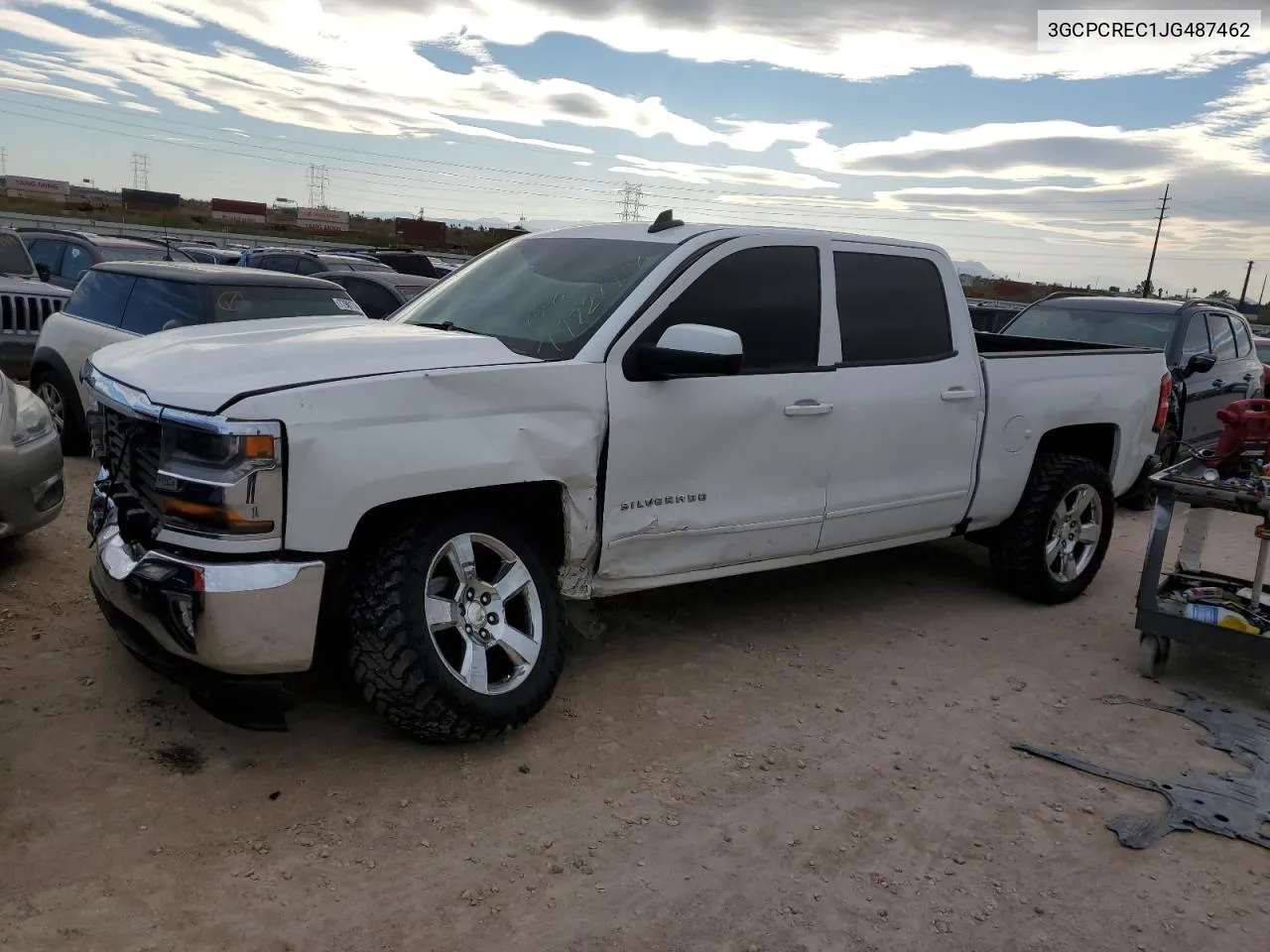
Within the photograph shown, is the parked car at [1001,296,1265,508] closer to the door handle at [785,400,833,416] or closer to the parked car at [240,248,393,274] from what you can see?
the door handle at [785,400,833,416]

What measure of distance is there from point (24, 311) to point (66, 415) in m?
2.49

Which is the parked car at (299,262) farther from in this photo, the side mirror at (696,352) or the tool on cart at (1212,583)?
the tool on cart at (1212,583)

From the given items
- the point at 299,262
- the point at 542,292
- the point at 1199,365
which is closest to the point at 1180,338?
the point at 1199,365

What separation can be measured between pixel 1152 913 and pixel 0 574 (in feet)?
16.8

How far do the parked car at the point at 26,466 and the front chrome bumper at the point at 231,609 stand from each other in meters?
1.98

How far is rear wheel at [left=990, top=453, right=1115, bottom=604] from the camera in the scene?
5.68 m

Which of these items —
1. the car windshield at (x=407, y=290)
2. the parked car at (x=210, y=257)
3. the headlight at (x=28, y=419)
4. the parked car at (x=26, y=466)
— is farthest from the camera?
the parked car at (x=210, y=257)

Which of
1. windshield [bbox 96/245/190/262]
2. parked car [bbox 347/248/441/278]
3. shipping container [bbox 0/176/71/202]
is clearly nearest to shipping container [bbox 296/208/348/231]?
shipping container [bbox 0/176/71/202]

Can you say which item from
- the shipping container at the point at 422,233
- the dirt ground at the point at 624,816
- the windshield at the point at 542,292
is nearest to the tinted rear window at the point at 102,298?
the dirt ground at the point at 624,816

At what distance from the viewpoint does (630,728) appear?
3906 mm

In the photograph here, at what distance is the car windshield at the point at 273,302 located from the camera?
701 cm

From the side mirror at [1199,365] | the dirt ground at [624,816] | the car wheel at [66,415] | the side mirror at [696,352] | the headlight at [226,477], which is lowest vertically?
the dirt ground at [624,816]

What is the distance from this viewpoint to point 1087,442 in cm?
627

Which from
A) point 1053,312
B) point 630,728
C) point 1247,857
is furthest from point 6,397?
point 1053,312
